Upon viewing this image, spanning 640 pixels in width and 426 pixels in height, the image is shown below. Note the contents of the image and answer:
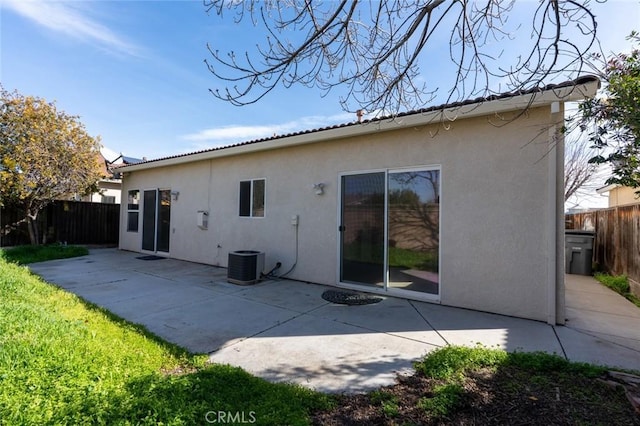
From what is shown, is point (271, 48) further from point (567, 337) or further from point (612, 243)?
point (612, 243)

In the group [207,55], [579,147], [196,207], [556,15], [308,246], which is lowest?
[308,246]

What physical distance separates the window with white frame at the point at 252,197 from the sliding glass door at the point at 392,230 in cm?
248

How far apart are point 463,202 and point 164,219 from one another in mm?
9581

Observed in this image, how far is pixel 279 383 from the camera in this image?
2.77 metres

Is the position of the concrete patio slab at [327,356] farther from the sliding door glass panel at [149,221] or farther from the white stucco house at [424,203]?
the sliding door glass panel at [149,221]

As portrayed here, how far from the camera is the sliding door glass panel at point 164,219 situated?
10.8 meters

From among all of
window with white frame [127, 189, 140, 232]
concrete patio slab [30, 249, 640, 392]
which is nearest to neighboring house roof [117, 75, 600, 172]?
concrete patio slab [30, 249, 640, 392]

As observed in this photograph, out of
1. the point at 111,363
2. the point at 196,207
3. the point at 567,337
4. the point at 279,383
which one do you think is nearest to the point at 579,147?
the point at 567,337

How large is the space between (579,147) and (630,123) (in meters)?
16.6

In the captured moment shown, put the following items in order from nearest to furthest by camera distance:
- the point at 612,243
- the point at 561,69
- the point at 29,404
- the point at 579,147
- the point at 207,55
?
1. the point at 29,404
2. the point at 561,69
3. the point at 207,55
4. the point at 612,243
5. the point at 579,147

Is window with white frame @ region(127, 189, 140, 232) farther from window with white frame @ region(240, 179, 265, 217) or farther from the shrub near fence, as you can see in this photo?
the shrub near fence

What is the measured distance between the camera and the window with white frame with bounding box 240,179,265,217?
8.14 m

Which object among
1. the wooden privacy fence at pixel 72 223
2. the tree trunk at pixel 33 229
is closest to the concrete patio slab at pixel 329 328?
the tree trunk at pixel 33 229

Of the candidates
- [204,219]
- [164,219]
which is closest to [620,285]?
[204,219]
